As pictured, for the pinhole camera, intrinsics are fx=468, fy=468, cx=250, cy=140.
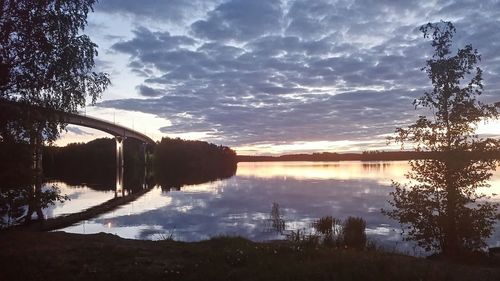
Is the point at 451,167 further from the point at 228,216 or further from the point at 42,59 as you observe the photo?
the point at 228,216

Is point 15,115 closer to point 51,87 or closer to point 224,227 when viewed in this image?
point 51,87

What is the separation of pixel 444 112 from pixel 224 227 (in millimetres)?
17640

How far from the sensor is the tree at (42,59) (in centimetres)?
1488

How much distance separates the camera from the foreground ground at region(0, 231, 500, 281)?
11.9 meters

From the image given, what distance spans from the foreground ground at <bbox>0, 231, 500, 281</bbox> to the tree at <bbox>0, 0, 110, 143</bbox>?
172 inches

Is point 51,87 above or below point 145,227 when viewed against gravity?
above

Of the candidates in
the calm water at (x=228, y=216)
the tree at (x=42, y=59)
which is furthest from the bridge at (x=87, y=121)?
the calm water at (x=228, y=216)

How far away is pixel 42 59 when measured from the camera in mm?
15695

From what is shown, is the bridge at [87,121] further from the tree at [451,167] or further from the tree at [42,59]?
the tree at [451,167]

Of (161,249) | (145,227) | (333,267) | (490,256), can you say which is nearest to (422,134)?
(490,256)

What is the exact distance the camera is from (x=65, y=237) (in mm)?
18844

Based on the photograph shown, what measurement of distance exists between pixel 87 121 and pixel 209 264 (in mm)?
107355

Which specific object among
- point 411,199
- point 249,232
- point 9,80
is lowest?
point 249,232

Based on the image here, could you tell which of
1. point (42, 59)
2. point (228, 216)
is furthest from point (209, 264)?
point (228, 216)
